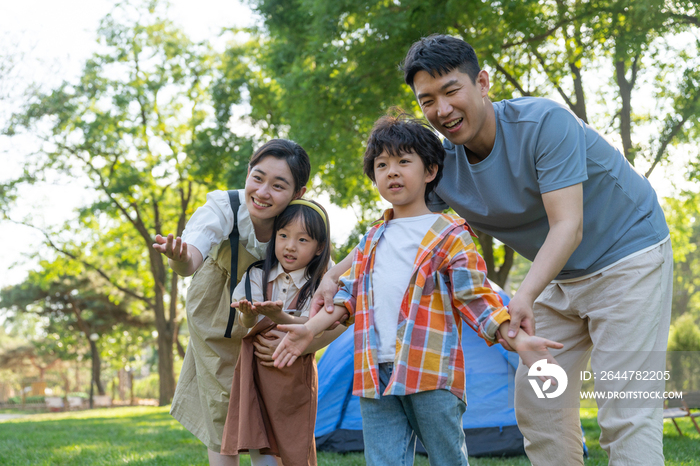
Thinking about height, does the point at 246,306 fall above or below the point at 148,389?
above

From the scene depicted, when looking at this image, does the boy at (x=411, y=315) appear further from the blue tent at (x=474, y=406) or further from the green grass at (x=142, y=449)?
the blue tent at (x=474, y=406)

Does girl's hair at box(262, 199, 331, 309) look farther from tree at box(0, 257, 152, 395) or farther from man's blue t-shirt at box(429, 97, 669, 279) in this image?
tree at box(0, 257, 152, 395)

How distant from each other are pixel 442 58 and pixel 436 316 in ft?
3.11

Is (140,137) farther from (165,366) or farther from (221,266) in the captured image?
(221,266)

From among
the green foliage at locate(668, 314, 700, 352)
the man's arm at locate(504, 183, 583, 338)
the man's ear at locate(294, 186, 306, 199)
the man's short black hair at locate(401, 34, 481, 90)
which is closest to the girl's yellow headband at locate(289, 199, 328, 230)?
the man's ear at locate(294, 186, 306, 199)

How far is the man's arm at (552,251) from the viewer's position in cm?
178

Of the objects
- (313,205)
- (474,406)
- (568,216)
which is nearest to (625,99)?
(474,406)

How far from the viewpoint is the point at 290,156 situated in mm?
2607

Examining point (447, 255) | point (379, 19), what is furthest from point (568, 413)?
point (379, 19)

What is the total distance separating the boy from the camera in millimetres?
1896

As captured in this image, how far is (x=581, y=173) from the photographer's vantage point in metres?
1.97

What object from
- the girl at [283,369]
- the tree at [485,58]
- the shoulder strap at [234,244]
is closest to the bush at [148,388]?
the tree at [485,58]

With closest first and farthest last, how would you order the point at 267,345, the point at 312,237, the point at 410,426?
1. the point at 410,426
2. the point at 267,345
3. the point at 312,237

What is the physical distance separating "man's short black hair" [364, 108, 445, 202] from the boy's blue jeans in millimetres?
780
